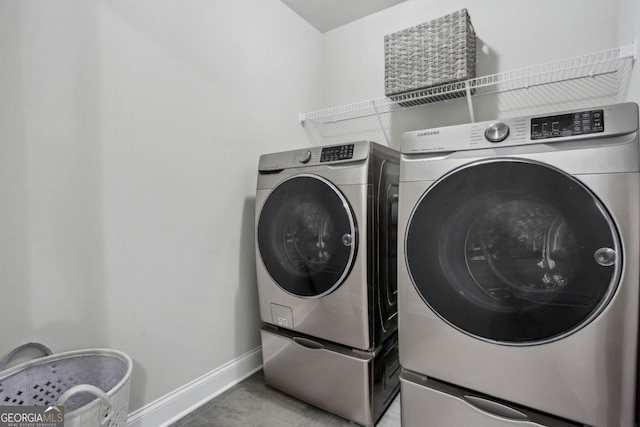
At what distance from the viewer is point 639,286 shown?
0.81 metres

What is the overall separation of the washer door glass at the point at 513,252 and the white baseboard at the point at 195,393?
1.12 metres

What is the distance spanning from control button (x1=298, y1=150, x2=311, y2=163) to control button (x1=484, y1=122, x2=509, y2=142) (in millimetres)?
718

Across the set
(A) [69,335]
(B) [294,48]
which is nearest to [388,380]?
(A) [69,335]

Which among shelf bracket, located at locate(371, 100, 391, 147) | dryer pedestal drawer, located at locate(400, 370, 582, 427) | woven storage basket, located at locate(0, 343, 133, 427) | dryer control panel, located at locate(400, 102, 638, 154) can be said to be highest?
shelf bracket, located at locate(371, 100, 391, 147)

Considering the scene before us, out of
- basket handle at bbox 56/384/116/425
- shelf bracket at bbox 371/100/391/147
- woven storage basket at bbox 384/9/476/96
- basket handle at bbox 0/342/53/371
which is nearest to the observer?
basket handle at bbox 56/384/116/425

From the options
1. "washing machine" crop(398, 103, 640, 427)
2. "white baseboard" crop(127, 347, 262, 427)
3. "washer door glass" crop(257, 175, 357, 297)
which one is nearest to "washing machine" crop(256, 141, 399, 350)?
"washer door glass" crop(257, 175, 357, 297)

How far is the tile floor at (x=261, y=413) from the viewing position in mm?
1374

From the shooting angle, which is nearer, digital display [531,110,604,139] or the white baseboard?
digital display [531,110,604,139]

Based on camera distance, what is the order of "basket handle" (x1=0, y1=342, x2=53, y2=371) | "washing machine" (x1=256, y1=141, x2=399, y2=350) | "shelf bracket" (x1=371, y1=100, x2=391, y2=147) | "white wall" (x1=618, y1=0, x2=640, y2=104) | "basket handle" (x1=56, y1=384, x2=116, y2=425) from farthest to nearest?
"shelf bracket" (x1=371, y1=100, x2=391, y2=147) < "washing machine" (x1=256, y1=141, x2=399, y2=350) < "white wall" (x1=618, y1=0, x2=640, y2=104) < "basket handle" (x1=0, y1=342, x2=53, y2=371) < "basket handle" (x1=56, y1=384, x2=116, y2=425)

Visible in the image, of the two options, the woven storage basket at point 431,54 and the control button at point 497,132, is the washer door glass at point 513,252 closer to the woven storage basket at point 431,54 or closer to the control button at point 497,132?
the control button at point 497,132

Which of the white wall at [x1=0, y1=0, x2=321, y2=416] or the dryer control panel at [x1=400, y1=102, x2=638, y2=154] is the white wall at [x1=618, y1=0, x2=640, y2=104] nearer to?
the dryer control panel at [x1=400, y1=102, x2=638, y2=154]

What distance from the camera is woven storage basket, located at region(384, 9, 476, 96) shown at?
59.7 inches

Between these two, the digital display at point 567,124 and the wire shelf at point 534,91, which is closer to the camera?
the digital display at point 567,124

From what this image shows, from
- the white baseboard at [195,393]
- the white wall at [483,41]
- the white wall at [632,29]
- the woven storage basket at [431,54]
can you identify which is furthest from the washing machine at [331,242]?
the white wall at [632,29]
